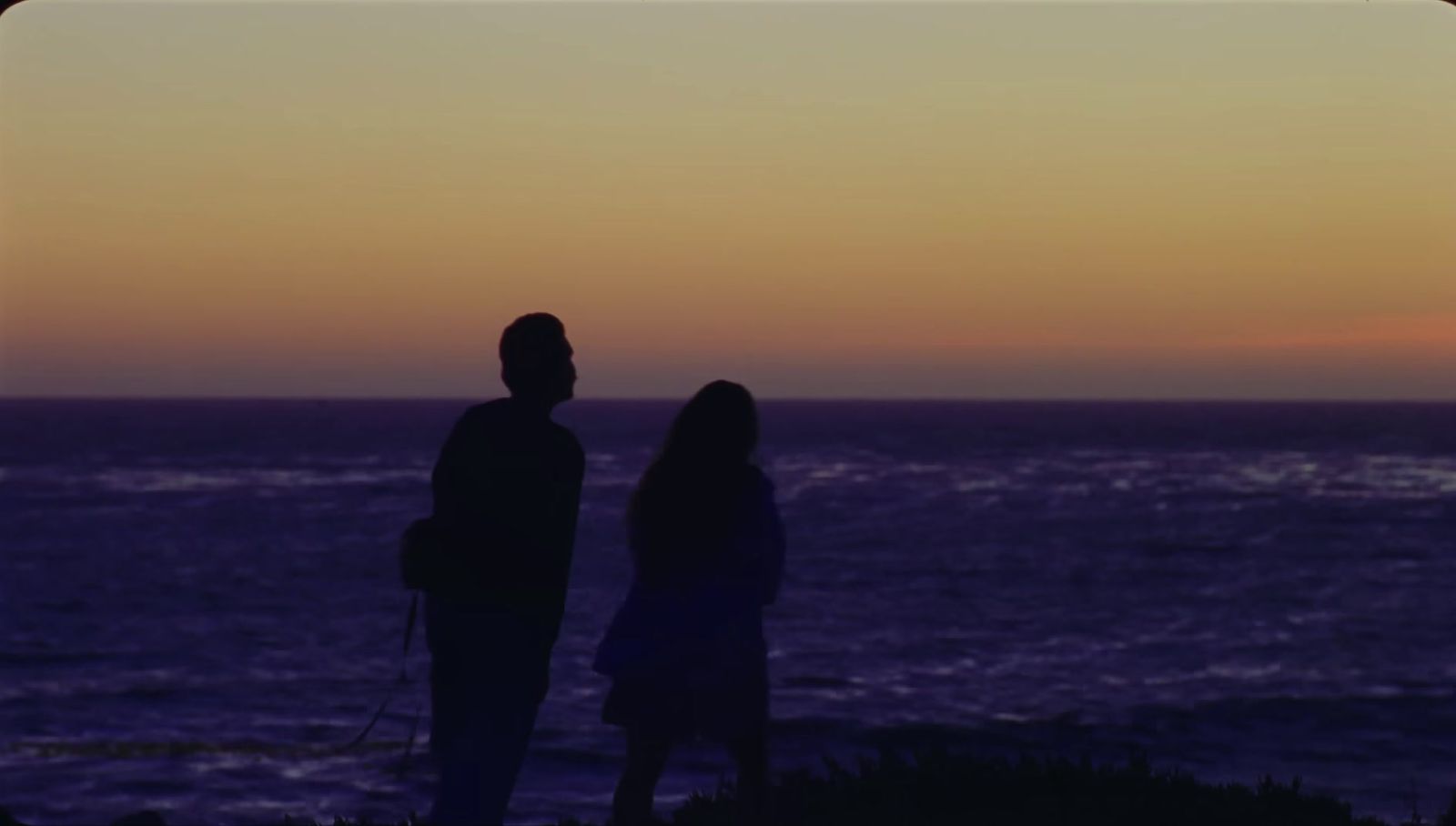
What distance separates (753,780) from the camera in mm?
5926

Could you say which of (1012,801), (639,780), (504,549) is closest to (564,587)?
(504,549)

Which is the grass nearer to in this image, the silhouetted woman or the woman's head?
the silhouetted woman

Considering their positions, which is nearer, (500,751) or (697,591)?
(500,751)

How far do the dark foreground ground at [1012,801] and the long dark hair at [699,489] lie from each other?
1463 millimetres

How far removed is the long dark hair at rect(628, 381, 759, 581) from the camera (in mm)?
5656

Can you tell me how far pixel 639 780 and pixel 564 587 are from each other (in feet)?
2.98

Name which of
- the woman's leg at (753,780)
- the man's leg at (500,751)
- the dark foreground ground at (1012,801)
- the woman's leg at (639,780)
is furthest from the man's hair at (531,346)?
the dark foreground ground at (1012,801)

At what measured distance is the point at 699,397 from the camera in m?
5.73

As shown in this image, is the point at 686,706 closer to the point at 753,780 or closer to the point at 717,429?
the point at 753,780

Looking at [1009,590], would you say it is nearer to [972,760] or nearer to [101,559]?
[101,559]

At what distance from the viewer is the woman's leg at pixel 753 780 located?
5852mm

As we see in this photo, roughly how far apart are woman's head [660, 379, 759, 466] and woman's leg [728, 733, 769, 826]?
1036mm

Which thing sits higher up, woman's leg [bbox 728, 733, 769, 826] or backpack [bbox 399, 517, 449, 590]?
backpack [bbox 399, 517, 449, 590]

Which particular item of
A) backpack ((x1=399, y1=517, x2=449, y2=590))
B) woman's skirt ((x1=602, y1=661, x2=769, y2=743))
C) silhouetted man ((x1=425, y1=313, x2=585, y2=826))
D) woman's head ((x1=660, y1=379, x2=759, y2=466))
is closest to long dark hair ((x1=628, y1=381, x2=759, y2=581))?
woman's head ((x1=660, y1=379, x2=759, y2=466))
